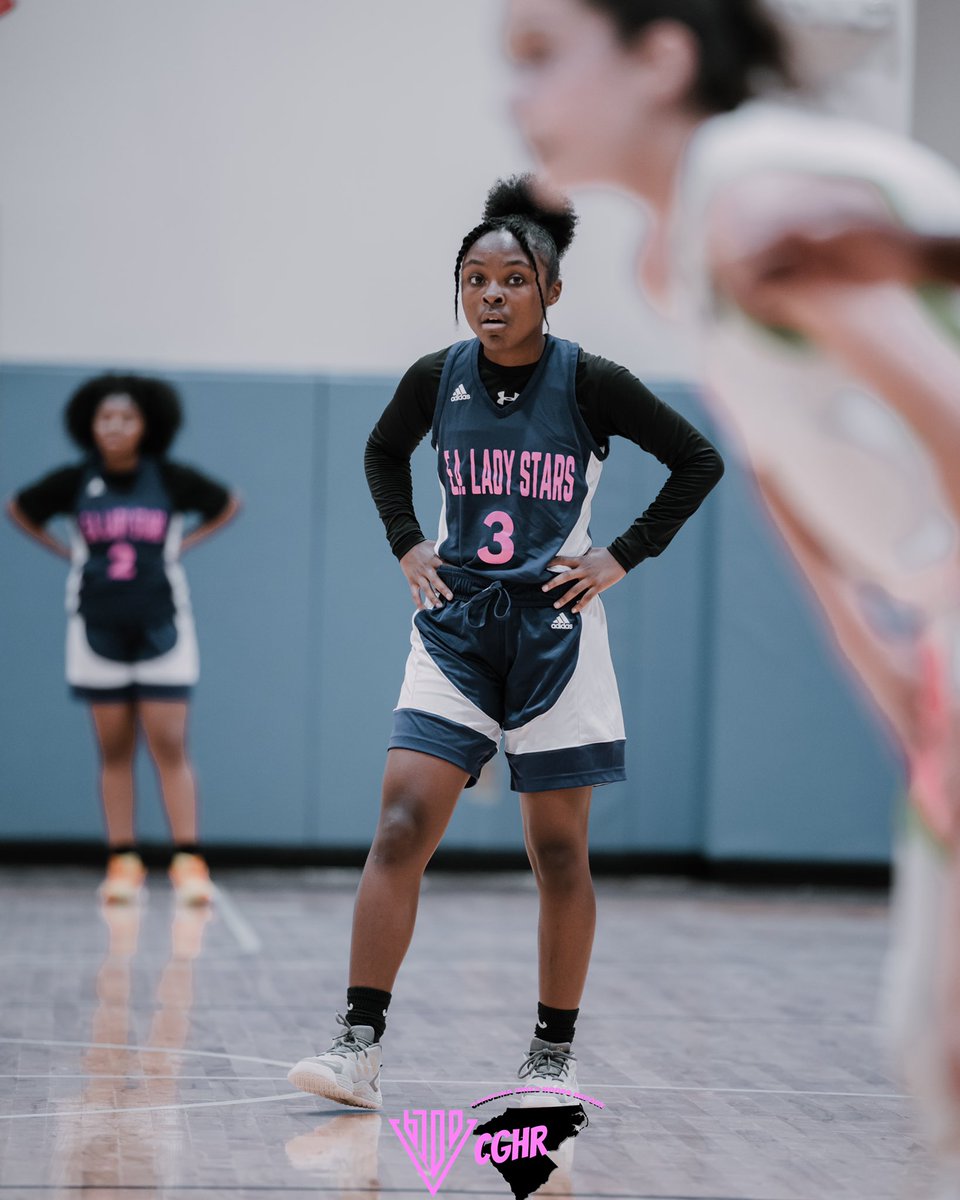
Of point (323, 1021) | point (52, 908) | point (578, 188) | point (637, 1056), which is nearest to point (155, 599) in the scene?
point (52, 908)

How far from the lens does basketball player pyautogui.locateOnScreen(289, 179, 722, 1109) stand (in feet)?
10.2

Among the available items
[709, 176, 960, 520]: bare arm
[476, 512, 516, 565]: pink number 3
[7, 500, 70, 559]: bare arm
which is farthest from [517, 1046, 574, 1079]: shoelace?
[7, 500, 70, 559]: bare arm

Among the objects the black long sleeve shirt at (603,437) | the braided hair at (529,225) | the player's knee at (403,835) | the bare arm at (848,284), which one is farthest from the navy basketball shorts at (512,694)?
the bare arm at (848,284)

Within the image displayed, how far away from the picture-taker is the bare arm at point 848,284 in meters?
1.37

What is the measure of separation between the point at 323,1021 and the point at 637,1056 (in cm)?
80

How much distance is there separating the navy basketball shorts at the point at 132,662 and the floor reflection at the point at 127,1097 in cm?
154

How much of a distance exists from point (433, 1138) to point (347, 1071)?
20cm

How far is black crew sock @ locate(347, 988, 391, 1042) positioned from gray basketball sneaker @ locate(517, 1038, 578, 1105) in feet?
0.99

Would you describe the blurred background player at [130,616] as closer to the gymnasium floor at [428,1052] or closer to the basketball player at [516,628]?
the gymnasium floor at [428,1052]

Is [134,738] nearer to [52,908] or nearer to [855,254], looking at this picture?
[52,908]

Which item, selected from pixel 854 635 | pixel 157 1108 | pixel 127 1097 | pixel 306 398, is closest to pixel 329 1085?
pixel 157 1108

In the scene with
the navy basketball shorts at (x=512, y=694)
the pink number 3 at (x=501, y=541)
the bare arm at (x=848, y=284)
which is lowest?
the navy basketball shorts at (x=512, y=694)

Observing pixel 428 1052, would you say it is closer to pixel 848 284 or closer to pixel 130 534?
pixel 848 284

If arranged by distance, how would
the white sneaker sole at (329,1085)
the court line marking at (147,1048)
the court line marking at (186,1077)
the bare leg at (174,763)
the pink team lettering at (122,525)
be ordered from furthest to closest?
the pink team lettering at (122,525)
the bare leg at (174,763)
the court line marking at (147,1048)
the court line marking at (186,1077)
the white sneaker sole at (329,1085)
